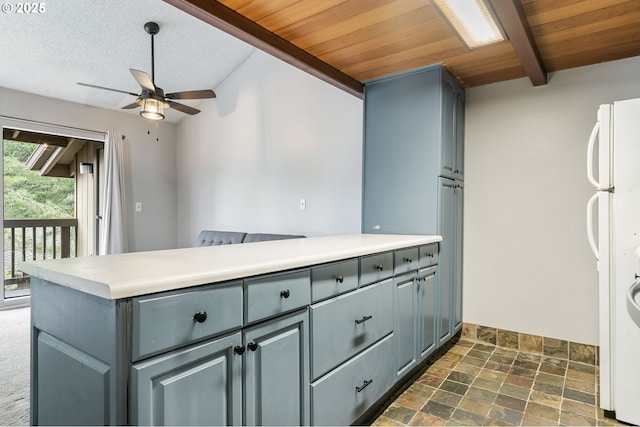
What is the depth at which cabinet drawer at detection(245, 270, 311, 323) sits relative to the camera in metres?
1.20

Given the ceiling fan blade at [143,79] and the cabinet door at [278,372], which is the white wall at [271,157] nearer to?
the ceiling fan blade at [143,79]

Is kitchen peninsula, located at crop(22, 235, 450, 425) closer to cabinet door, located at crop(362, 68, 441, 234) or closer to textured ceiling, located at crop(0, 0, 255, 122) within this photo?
cabinet door, located at crop(362, 68, 441, 234)

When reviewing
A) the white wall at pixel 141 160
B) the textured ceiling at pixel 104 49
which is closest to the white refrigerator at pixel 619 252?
the textured ceiling at pixel 104 49

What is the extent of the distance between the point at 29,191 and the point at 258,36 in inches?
160

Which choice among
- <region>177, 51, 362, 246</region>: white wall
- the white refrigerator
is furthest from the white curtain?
the white refrigerator

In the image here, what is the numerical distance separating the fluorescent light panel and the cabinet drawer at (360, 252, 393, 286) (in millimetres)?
1288

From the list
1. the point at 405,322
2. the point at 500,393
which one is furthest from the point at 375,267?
the point at 500,393

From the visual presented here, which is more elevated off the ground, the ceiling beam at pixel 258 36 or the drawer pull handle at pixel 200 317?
the ceiling beam at pixel 258 36

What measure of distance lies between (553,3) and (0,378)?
3809 millimetres

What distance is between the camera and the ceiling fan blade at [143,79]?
2.63m

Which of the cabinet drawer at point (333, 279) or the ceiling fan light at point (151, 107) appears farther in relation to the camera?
the ceiling fan light at point (151, 107)

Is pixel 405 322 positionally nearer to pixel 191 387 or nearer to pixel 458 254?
pixel 458 254

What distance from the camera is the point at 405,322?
2.10 metres

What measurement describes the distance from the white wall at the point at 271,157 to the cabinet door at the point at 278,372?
1.99 metres
